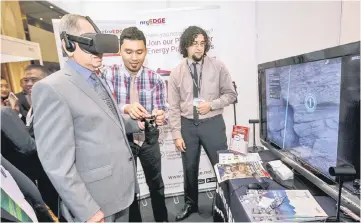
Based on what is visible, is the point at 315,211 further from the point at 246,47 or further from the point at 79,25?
the point at 246,47

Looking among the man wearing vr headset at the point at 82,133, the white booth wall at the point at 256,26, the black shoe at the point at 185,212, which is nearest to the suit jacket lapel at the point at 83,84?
the man wearing vr headset at the point at 82,133

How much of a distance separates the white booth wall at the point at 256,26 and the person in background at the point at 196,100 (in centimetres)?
76

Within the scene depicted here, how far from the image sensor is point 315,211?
105 cm

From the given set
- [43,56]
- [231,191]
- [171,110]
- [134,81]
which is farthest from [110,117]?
[43,56]

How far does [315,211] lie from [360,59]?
64 centimetres

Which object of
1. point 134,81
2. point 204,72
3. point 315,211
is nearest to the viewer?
point 315,211

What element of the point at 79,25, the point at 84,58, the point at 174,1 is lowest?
the point at 84,58

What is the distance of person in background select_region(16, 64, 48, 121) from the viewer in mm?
2068

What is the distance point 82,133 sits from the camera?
1067 mm

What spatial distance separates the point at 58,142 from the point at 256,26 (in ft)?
8.80

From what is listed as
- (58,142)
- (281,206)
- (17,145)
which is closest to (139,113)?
(58,142)

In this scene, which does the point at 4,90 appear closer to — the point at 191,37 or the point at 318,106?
the point at 191,37

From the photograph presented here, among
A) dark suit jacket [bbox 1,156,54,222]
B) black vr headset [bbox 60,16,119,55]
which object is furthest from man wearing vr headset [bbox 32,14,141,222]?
dark suit jacket [bbox 1,156,54,222]

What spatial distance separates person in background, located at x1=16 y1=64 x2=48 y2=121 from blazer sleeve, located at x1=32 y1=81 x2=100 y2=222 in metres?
1.28
